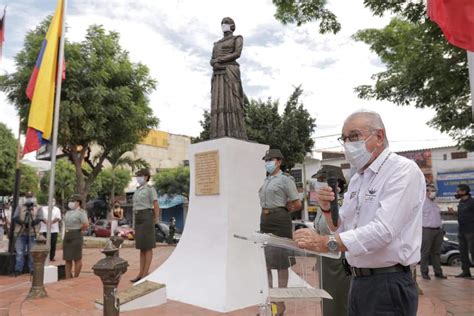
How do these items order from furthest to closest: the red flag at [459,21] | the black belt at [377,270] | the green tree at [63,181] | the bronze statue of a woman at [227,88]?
the green tree at [63,181] < the bronze statue of a woman at [227,88] < the red flag at [459,21] < the black belt at [377,270]

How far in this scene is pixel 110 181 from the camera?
35562 millimetres

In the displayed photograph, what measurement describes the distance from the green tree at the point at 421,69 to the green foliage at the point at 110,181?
1102 inches

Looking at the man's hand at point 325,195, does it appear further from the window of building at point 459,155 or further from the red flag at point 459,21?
the window of building at point 459,155

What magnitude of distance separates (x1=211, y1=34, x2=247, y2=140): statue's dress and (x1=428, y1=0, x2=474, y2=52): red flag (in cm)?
345

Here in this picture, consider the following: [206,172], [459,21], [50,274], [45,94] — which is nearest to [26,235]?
[50,274]

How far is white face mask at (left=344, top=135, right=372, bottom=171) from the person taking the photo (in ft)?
7.24

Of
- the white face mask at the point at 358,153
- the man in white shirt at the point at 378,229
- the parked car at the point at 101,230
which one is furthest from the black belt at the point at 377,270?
the parked car at the point at 101,230

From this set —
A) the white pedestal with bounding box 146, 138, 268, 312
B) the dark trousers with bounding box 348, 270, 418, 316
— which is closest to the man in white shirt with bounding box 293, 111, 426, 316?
the dark trousers with bounding box 348, 270, 418, 316

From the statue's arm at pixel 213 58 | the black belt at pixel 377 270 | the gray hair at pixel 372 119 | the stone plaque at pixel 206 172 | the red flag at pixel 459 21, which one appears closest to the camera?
the black belt at pixel 377 270

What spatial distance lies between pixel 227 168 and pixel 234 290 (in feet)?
5.06

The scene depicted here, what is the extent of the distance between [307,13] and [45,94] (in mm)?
5293

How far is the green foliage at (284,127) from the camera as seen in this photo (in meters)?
20.8

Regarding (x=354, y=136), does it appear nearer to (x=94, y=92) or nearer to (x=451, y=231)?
(x=451, y=231)

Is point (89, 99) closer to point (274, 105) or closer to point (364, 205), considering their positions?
point (274, 105)
